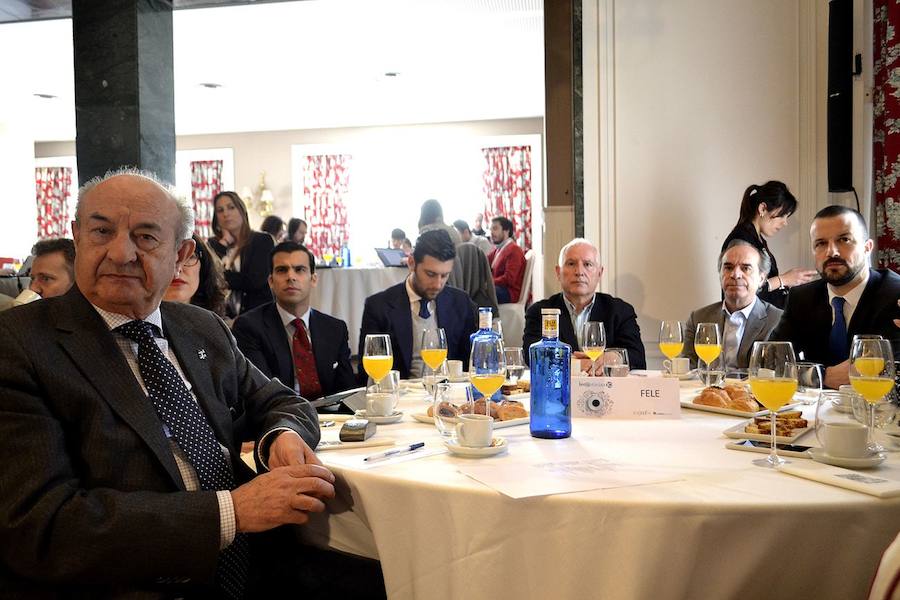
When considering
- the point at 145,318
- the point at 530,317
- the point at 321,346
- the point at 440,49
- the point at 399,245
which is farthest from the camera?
the point at 399,245

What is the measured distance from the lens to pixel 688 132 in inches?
176

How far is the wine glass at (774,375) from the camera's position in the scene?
148 centimetres

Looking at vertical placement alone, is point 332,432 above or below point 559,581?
above

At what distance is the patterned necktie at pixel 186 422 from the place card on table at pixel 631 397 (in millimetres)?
911

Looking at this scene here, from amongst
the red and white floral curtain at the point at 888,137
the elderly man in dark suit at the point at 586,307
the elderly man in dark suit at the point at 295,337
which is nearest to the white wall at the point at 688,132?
the red and white floral curtain at the point at 888,137

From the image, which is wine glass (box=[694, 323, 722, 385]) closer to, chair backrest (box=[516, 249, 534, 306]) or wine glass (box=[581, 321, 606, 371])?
wine glass (box=[581, 321, 606, 371])

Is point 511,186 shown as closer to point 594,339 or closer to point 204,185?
point 204,185

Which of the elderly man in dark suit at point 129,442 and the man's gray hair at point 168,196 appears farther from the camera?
the man's gray hair at point 168,196

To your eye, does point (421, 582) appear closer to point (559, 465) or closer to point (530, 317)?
point (559, 465)

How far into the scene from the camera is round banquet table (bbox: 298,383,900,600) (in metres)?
1.15

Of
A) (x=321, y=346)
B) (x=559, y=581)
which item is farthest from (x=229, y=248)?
(x=559, y=581)

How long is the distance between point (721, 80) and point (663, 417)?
321 centimetres

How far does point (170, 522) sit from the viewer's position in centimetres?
123

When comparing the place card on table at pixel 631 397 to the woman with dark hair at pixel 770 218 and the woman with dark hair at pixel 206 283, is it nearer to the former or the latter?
the woman with dark hair at pixel 206 283
